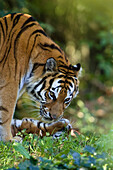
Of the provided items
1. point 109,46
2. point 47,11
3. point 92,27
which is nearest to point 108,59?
point 109,46

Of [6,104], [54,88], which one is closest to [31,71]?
[54,88]

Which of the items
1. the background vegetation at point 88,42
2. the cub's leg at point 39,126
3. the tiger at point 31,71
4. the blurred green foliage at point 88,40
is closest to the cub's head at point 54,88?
the tiger at point 31,71

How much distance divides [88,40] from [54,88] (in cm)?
663

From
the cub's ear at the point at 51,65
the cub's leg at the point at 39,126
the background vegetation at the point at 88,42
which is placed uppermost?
the background vegetation at the point at 88,42

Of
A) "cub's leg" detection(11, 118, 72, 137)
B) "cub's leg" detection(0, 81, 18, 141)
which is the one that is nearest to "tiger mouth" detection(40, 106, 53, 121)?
"cub's leg" detection(11, 118, 72, 137)

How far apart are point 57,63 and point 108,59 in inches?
247

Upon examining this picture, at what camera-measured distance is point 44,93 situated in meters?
4.88

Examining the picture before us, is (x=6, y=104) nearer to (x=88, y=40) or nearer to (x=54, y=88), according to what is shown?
(x=54, y=88)

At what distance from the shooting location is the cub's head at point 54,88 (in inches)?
186

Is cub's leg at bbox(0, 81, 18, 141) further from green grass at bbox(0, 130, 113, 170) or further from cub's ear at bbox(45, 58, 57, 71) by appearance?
cub's ear at bbox(45, 58, 57, 71)

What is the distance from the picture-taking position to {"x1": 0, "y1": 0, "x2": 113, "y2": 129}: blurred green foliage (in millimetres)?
9289

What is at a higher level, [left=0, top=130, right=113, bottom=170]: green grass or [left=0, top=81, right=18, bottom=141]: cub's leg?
[left=0, top=81, right=18, bottom=141]: cub's leg

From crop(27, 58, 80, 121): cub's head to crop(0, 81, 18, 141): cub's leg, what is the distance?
486mm

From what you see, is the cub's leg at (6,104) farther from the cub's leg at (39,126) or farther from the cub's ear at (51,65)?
the cub's leg at (39,126)
